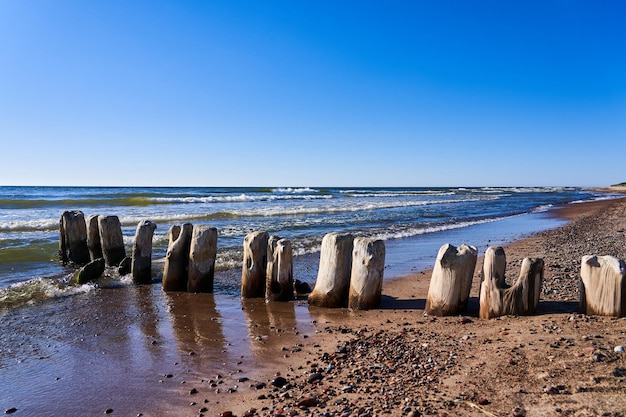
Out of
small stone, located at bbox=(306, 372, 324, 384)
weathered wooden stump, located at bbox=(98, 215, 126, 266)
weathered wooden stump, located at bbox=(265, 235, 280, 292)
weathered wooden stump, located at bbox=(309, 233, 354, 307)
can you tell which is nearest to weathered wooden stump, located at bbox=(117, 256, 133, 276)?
weathered wooden stump, located at bbox=(98, 215, 126, 266)

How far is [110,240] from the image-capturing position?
9.89m

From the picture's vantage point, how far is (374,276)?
6.35 meters

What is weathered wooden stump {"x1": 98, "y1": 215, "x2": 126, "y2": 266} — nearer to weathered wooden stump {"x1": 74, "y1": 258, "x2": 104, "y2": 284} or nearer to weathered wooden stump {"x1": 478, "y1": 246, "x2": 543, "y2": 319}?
weathered wooden stump {"x1": 74, "y1": 258, "x2": 104, "y2": 284}

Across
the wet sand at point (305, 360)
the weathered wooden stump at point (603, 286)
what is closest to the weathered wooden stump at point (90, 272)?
the wet sand at point (305, 360)

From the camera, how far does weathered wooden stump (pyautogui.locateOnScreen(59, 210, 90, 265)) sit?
1063 centimetres

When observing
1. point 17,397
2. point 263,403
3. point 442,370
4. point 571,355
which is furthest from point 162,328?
point 571,355

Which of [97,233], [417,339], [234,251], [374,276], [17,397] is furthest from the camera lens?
[234,251]

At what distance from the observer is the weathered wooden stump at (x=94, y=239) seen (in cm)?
1041

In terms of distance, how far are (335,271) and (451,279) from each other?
1732 mm

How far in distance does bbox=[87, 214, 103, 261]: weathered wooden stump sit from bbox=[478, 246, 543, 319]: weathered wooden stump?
8.92 meters

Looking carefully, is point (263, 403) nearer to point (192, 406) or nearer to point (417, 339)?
point (192, 406)

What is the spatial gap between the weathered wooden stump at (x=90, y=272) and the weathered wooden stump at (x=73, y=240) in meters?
2.02

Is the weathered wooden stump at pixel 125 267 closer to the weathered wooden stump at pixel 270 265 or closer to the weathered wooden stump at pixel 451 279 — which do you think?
the weathered wooden stump at pixel 270 265

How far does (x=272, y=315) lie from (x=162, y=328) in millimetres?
1555
